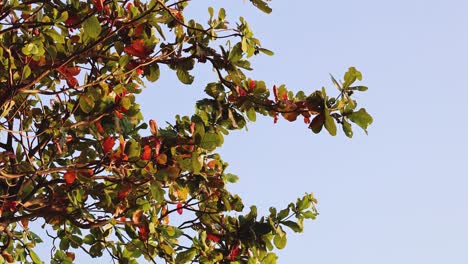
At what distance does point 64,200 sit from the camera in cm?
526

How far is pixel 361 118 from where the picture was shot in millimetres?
4570

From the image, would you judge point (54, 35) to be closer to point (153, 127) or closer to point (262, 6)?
point (153, 127)

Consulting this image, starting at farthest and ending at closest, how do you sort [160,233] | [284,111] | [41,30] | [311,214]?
[311,214] → [160,233] → [284,111] → [41,30]

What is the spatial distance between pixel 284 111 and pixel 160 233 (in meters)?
1.36

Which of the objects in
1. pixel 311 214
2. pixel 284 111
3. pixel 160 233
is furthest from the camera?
pixel 311 214

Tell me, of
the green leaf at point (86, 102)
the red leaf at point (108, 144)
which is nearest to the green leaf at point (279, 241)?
the red leaf at point (108, 144)

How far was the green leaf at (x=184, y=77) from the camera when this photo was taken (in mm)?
5241

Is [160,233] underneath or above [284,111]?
underneath

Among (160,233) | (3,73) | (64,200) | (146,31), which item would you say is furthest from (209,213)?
(3,73)

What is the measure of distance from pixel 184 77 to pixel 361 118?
Answer: 1.43 meters

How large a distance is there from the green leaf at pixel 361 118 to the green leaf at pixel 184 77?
4.34ft

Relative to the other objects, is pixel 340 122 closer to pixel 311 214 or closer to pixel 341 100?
pixel 341 100

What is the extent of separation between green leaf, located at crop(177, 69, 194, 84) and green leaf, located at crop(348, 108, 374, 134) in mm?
1323

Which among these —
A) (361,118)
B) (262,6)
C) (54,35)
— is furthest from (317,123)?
(54,35)
